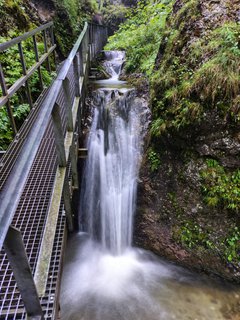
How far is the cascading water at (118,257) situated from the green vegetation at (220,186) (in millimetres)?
1366

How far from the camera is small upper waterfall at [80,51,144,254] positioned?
486 cm

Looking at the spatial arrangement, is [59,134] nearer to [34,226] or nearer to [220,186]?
[34,226]

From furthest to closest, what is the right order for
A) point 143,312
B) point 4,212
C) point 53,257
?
1. point 143,312
2. point 53,257
3. point 4,212

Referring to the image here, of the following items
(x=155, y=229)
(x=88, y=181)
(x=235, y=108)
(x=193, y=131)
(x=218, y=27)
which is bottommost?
(x=155, y=229)

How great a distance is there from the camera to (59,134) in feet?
9.14

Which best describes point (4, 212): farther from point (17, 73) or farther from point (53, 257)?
point (17, 73)

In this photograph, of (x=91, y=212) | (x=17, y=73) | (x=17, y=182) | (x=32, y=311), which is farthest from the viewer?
(x=91, y=212)

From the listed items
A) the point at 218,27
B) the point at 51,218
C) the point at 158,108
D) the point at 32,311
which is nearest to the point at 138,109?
the point at 158,108

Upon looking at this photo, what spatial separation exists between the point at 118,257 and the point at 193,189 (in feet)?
6.48

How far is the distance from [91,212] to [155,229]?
1.33m

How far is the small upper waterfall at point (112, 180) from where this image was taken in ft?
16.0

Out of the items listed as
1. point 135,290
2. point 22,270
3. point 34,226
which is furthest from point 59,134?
point 135,290

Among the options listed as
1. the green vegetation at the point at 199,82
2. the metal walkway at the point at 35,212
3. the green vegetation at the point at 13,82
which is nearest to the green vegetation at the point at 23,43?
the green vegetation at the point at 13,82

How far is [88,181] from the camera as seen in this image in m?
4.97
